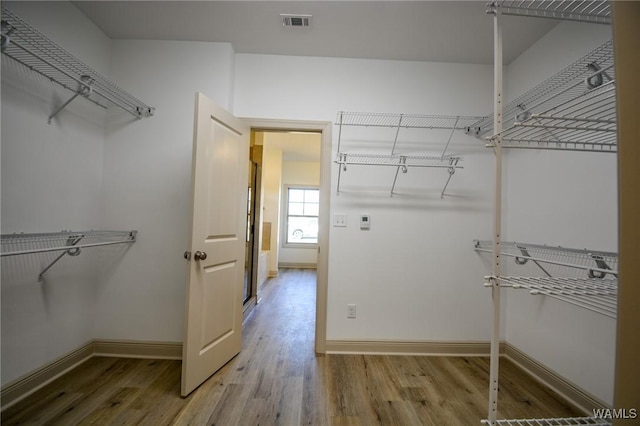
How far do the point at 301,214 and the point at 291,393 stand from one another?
487cm

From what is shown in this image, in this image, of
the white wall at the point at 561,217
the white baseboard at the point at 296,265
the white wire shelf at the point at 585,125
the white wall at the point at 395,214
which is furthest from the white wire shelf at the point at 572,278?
the white baseboard at the point at 296,265

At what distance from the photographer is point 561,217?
1770 millimetres

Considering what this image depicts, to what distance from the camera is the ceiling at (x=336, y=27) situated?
172 cm

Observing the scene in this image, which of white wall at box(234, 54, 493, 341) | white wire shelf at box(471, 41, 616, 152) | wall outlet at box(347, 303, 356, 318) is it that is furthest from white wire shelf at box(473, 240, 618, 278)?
wall outlet at box(347, 303, 356, 318)

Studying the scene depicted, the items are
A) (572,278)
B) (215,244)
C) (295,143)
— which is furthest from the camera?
(295,143)

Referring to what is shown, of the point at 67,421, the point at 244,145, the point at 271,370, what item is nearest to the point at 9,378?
the point at 67,421

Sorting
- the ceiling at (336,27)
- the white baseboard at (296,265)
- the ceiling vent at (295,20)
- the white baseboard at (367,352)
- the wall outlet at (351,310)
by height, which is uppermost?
the ceiling at (336,27)

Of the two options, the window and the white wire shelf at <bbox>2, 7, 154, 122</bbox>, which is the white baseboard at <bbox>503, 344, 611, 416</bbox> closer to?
the white wire shelf at <bbox>2, 7, 154, 122</bbox>

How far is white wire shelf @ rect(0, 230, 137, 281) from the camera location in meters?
1.37

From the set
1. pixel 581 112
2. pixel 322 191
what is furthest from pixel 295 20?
pixel 581 112

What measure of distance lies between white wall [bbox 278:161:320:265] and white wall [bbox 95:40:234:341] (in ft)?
13.5

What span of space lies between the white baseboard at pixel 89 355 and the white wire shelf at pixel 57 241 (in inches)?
23.9

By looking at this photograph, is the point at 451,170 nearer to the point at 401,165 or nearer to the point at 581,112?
the point at 401,165

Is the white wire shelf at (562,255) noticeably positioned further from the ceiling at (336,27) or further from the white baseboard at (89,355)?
the white baseboard at (89,355)
